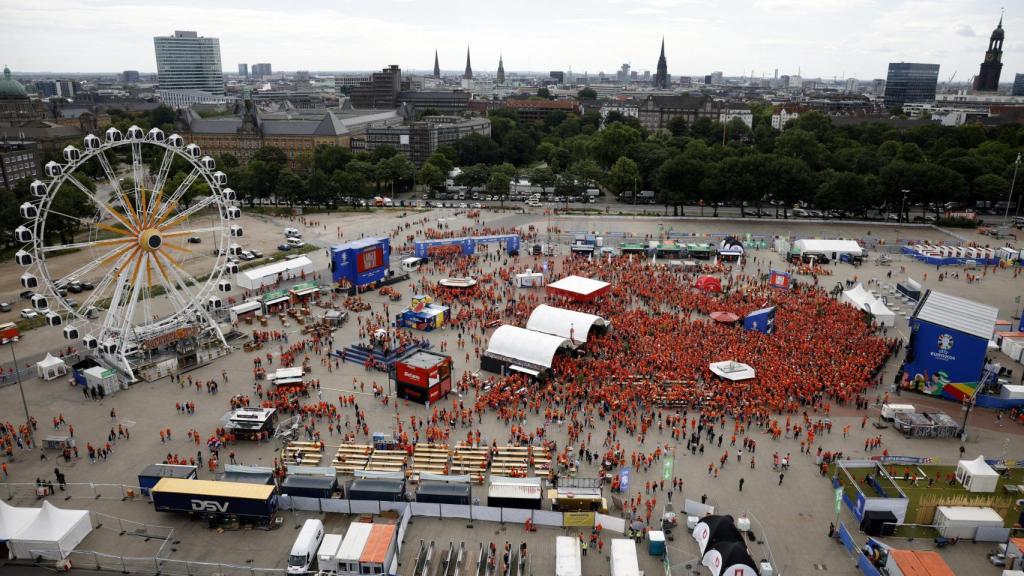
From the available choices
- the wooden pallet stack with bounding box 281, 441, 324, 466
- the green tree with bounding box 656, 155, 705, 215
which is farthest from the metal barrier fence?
the green tree with bounding box 656, 155, 705, 215

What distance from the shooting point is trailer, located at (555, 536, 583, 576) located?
24406mm

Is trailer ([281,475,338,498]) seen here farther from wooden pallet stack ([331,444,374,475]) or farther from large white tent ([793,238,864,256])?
large white tent ([793,238,864,256])

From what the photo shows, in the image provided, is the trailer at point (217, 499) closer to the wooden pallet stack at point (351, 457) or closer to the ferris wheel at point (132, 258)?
the wooden pallet stack at point (351, 457)

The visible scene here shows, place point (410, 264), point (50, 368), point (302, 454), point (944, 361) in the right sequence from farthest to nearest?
point (410, 264), point (50, 368), point (944, 361), point (302, 454)

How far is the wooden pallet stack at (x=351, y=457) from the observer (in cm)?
3195

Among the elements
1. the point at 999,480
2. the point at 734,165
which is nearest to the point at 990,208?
the point at 734,165

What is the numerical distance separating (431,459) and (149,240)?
83.5ft

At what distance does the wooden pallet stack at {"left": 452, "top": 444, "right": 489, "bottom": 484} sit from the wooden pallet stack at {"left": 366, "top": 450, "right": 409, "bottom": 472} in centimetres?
259

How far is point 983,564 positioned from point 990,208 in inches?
3742

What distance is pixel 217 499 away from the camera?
27922 millimetres

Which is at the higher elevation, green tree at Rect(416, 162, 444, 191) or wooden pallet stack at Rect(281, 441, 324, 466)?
green tree at Rect(416, 162, 444, 191)

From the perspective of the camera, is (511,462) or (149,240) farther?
(149,240)

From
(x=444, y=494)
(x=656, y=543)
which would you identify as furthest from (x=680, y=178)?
(x=444, y=494)

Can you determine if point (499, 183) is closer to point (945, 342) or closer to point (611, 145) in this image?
point (611, 145)
